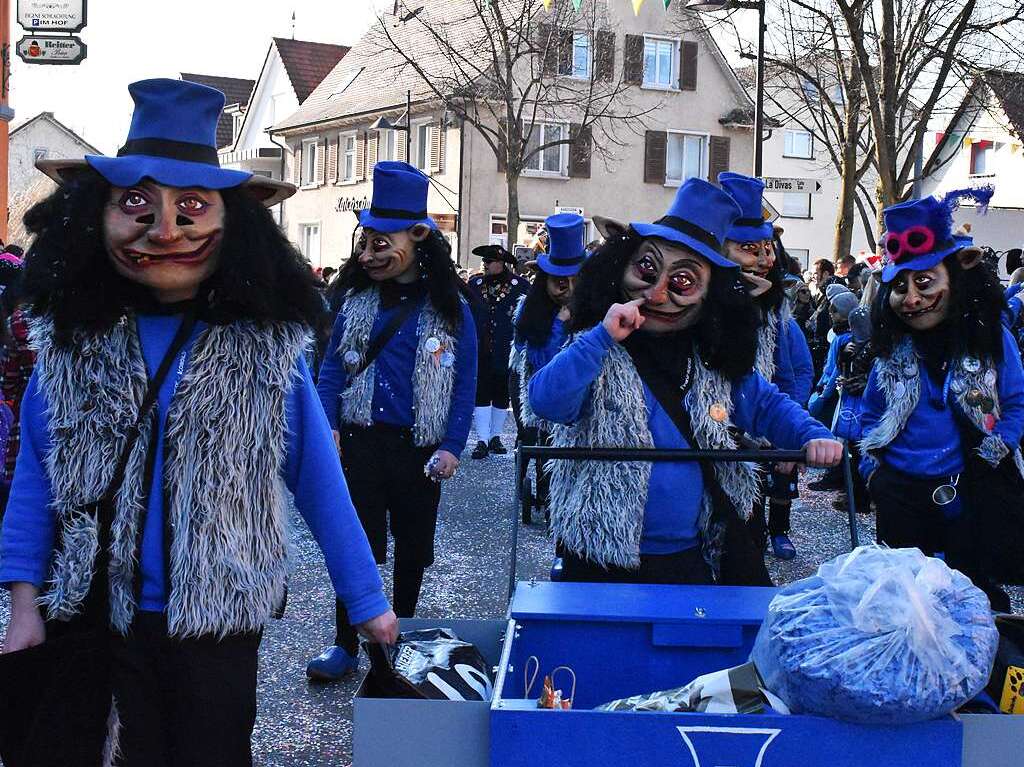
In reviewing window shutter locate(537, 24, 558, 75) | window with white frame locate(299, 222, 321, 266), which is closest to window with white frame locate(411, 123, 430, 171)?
window shutter locate(537, 24, 558, 75)

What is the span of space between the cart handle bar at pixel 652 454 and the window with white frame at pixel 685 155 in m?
35.5

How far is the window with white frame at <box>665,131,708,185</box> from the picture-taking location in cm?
3838

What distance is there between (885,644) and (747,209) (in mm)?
4135

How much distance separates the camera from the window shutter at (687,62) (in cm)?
3797

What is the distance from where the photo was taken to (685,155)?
38.7 meters

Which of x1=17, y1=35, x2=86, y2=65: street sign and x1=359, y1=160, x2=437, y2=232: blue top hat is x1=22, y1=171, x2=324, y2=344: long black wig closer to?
x1=359, y1=160, x2=437, y2=232: blue top hat

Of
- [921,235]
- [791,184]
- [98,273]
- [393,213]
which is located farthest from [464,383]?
[791,184]

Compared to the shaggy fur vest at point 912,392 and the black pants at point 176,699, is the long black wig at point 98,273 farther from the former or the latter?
the shaggy fur vest at point 912,392

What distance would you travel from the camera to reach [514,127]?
→ 102 feet

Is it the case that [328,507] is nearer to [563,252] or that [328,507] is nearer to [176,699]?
[176,699]

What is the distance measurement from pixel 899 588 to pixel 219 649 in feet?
4.65

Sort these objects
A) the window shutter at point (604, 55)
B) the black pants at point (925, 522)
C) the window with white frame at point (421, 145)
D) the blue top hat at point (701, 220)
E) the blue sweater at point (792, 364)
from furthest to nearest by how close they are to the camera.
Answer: the window with white frame at point (421, 145), the window shutter at point (604, 55), the blue sweater at point (792, 364), the black pants at point (925, 522), the blue top hat at point (701, 220)

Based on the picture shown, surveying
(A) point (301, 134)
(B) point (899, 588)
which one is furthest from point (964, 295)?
(A) point (301, 134)

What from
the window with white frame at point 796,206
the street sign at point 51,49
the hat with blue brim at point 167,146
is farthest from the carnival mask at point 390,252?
the window with white frame at point 796,206
